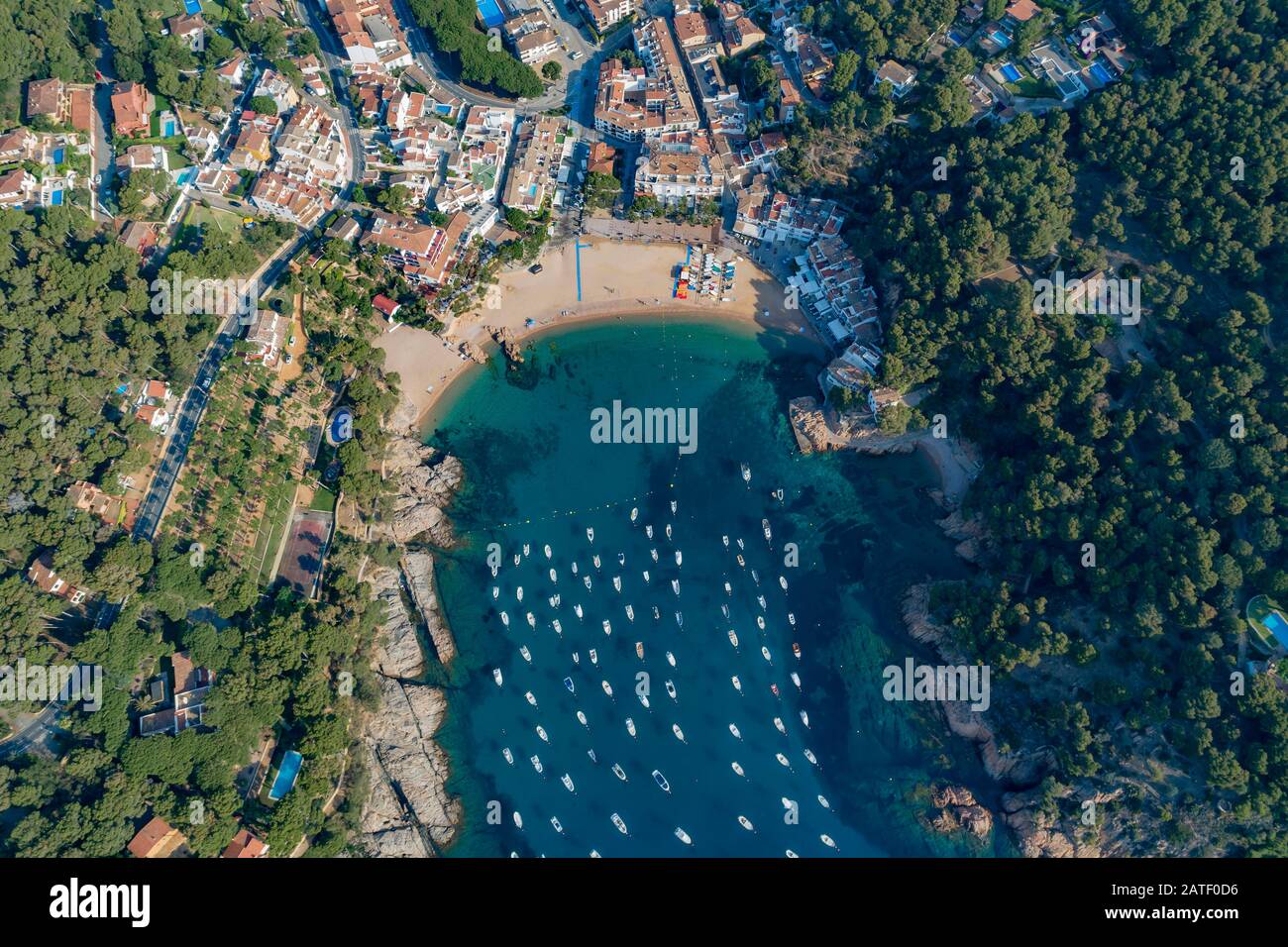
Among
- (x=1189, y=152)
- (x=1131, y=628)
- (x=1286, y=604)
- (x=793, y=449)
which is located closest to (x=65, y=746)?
(x=793, y=449)

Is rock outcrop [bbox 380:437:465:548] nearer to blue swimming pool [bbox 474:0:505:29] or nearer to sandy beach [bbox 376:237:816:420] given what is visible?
sandy beach [bbox 376:237:816:420]

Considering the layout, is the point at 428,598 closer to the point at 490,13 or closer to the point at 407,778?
the point at 407,778

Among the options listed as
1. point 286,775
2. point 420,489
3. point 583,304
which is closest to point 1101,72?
point 583,304

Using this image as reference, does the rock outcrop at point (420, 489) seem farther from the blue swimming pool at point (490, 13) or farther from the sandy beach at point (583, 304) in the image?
the blue swimming pool at point (490, 13)

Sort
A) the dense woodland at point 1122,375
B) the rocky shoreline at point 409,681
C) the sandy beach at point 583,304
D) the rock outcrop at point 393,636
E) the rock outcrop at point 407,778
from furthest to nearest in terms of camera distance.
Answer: the sandy beach at point 583,304
the rock outcrop at point 393,636
the rocky shoreline at point 409,681
the rock outcrop at point 407,778
the dense woodland at point 1122,375

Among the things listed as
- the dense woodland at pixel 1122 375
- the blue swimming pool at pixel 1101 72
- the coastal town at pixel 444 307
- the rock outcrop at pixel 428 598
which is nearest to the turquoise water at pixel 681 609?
A: the rock outcrop at pixel 428 598

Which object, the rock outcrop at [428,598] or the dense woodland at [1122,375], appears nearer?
the dense woodland at [1122,375]
